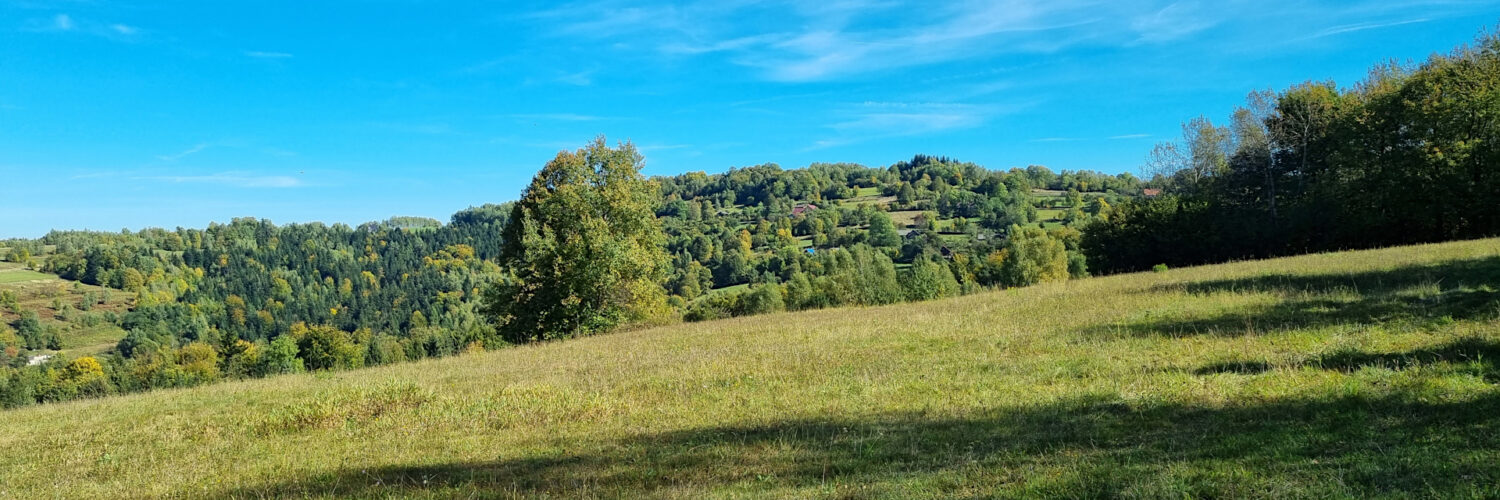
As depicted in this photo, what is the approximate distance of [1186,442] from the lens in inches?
245

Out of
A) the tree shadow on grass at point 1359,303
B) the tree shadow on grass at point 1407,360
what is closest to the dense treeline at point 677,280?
the tree shadow on grass at point 1359,303

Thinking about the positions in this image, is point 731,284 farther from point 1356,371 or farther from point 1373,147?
point 1356,371

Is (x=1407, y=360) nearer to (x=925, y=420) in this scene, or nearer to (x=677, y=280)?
(x=925, y=420)

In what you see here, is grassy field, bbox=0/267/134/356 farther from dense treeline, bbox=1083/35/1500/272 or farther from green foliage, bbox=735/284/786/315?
dense treeline, bbox=1083/35/1500/272

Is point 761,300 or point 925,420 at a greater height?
point 925,420

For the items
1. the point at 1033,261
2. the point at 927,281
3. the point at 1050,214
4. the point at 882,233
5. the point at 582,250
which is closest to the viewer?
the point at 582,250

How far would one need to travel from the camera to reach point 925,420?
808 centimetres

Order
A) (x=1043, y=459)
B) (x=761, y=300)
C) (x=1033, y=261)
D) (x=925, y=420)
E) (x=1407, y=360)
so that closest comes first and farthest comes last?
(x=1043, y=459)
(x=925, y=420)
(x=1407, y=360)
(x=1033, y=261)
(x=761, y=300)

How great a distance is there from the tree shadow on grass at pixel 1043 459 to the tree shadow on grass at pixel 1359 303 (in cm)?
587

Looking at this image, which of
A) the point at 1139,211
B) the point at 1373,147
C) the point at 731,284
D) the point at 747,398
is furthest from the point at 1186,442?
the point at 731,284

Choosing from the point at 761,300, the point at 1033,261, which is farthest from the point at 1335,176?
the point at 761,300

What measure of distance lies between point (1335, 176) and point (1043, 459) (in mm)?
48164

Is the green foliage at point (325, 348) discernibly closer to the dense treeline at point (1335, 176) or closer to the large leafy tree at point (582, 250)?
the large leafy tree at point (582, 250)

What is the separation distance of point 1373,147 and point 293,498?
51.3m
